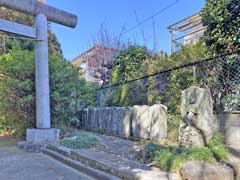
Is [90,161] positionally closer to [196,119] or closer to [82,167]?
[82,167]

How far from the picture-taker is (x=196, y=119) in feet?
14.5

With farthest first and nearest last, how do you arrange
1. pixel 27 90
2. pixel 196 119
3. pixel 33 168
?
1. pixel 27 90
2. pixel 33 168
3. pixel 196 119

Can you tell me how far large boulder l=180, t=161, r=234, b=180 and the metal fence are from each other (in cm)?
222

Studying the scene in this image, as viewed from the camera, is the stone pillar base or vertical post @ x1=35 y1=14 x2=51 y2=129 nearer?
the stone pillar base

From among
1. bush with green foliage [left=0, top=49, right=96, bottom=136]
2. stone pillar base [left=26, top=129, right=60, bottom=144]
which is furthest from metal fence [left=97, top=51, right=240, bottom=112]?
stone pillar base [left=26, top=129, right=60, bottom=144]

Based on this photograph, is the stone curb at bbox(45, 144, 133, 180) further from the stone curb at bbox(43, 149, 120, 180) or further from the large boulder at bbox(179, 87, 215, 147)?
the large boulder at bbox(179, 87, 215, 147)

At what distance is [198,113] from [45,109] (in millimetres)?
4301

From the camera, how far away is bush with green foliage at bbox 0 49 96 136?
25.8ft

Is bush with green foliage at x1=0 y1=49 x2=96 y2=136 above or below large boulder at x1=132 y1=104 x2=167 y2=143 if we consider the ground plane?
above

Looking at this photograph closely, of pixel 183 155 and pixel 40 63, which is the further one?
pixel 40 63

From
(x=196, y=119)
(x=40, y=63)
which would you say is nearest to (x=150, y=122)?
(x=196, y=119)

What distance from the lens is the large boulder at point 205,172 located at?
3.18 metres

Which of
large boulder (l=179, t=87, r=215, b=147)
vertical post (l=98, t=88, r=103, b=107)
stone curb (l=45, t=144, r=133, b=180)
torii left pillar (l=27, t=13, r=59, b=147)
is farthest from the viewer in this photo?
vertical post (l=98, t=88, r=103, b=107)

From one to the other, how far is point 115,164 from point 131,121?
2796 millimetres
